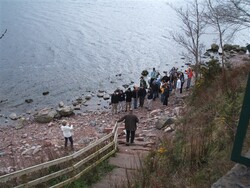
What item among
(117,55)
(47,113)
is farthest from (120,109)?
(117,55)

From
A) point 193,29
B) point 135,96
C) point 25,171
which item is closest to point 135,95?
point 135,96

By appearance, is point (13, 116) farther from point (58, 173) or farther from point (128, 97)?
point (58, 173)

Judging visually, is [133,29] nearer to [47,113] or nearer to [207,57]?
[207,57]

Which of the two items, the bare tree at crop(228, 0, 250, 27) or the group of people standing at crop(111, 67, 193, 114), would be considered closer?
the bare tree at crop(228, 0, 250, 27)

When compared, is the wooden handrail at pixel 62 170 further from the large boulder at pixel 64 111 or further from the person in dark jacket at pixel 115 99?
the large boulder at pixel 64 111

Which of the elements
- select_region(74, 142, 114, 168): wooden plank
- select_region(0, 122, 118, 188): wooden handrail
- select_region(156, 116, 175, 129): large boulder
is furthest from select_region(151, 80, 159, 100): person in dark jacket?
select_region(0, 122, 118, 188): wooden handrail

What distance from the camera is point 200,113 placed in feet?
38.2

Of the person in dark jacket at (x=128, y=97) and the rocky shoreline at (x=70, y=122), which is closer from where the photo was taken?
the rocky shoreline at (x=70, y=122)

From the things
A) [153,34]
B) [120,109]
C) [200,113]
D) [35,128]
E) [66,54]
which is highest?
[153,34]

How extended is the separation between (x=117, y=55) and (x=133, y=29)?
716 inches

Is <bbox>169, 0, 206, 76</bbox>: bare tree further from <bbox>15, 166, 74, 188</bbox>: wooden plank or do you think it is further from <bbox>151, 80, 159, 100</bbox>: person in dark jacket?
<bbox>15, 166, 74, 188</bbox>: wooden plank

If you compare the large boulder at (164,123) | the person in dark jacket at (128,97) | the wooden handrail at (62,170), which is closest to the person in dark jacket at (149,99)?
the person in dark jacket at (128,97)

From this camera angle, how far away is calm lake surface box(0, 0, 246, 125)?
30.1 metres

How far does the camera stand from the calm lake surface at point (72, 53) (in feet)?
98.6
